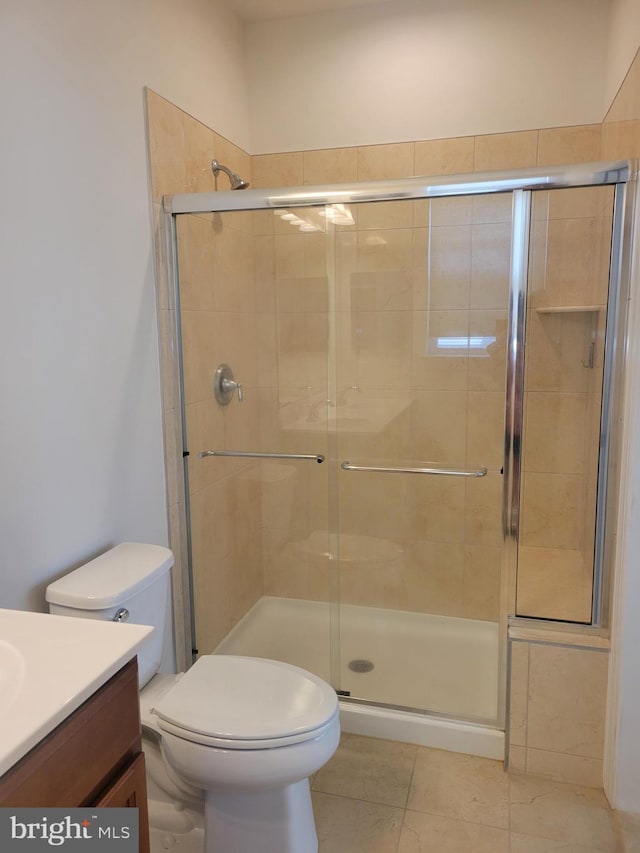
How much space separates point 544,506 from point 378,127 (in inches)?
68.1

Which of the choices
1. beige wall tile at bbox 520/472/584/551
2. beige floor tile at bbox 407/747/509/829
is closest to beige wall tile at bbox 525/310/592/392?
beige wall tile at bbox 520/472/584/551

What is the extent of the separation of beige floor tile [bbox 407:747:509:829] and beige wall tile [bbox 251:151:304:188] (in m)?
2.37

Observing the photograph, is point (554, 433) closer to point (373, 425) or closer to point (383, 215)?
point (373, 425)

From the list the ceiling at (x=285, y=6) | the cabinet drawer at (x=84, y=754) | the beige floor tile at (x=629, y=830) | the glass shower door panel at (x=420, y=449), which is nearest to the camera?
the cabinet drawer at (x=84, y=754)

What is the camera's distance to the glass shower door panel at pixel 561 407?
72.9 inches

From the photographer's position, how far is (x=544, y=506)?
2014 mm

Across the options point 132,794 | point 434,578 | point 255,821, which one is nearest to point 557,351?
point 434,578

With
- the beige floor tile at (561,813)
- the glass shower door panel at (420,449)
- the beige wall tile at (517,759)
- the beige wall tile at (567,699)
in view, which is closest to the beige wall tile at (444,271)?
the glass shower door panel at (420,449)

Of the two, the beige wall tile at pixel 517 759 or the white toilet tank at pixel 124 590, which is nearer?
the white toilet tank at pixel 124 590

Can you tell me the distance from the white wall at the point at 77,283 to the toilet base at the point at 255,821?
2.27 ft

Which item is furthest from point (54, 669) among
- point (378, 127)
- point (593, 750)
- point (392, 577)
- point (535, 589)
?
point (378, 127)

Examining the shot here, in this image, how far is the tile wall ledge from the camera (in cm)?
187

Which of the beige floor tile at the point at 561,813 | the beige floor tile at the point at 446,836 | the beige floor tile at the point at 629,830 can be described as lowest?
the beige floor tile at the point at 561,813

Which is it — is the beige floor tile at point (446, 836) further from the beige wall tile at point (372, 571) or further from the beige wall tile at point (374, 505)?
the beige wall tile at point (374, 505)
